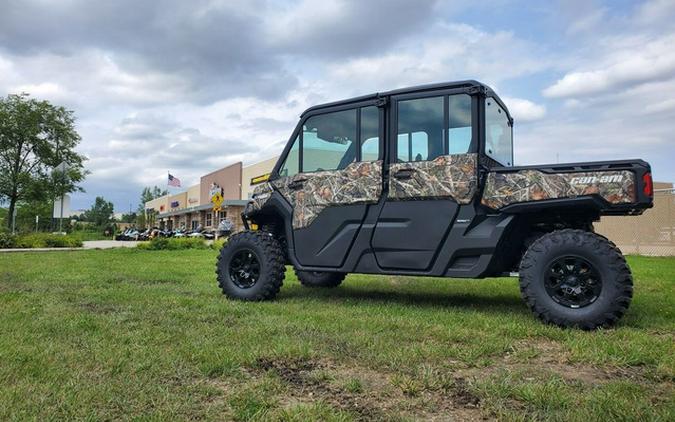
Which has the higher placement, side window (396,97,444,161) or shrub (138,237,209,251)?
side window (396,97,444,161)

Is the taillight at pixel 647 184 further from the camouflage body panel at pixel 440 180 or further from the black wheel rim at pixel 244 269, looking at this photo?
the black wheel rim at pixel 244 269

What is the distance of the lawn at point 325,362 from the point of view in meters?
2.56

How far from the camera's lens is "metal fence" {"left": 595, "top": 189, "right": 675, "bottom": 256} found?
14.7 m

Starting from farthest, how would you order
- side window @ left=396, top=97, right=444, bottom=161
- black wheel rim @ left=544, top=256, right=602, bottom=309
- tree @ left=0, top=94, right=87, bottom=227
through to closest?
tree @ left=0, top=94, right=87, bottom=227 → side window @ left=396, top=97, right=444, bottom=161 → black wheel rim @ left=544, top=256, right=602, bottom=309

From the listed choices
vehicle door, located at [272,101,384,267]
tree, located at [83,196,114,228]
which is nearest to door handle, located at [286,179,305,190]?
vehicle door, located at [272,101,384,267]

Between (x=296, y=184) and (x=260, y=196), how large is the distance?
0.63m

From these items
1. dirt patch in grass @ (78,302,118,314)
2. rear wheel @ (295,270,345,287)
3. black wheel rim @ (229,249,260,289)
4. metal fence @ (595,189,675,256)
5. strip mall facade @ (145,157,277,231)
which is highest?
strip mall facade @ (145,157,277,231)

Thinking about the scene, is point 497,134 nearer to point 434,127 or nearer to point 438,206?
point 434,127

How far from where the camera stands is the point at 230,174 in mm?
48125

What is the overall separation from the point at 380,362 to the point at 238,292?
3260 millimetres

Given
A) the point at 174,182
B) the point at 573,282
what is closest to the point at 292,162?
the point at 573,282

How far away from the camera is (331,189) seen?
5844 mm

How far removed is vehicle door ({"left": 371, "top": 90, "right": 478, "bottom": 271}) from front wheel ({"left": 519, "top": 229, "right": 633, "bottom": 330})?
2.99 ft

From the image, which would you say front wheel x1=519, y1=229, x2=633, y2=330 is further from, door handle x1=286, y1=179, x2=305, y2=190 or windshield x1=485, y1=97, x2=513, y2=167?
door handle x1=286, y1=179, x2=305, y2=190
